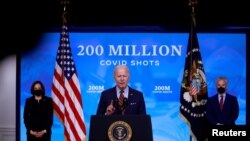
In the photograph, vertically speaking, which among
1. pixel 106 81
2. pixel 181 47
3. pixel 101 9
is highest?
pixel 101 9

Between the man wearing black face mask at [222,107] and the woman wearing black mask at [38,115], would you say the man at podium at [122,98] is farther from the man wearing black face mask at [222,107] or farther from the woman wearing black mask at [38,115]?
the man wearing black face mask at [222,107]

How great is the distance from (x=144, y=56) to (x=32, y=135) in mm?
1717

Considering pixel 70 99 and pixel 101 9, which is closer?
pixel 70 99

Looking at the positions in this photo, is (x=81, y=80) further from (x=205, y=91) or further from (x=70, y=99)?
(x=205, y=91)

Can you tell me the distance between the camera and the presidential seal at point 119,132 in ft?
9.26

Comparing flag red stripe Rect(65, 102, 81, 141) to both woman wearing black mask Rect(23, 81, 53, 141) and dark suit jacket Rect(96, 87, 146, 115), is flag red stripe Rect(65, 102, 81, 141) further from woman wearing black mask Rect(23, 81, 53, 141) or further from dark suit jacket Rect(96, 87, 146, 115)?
dark suit jacket Rect(96, 87, 146, 115)

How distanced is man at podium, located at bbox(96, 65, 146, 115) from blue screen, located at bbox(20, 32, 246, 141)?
0.06 m

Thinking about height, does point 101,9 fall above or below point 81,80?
above

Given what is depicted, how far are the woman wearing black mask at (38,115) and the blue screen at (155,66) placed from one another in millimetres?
118

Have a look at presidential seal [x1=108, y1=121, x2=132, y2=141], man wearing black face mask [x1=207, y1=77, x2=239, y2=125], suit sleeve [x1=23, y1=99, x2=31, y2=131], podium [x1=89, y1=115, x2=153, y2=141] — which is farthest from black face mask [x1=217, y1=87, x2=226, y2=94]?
presidential seal [x1=108, y1=121, x2=132, y2=141]

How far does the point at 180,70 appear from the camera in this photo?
525 centimetres

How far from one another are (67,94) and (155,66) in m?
→ 1.17

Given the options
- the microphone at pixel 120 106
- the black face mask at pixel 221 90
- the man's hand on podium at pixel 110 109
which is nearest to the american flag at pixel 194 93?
the black face mask at pixel 221 90

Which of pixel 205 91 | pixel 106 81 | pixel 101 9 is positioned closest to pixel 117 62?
pixel 106 81
